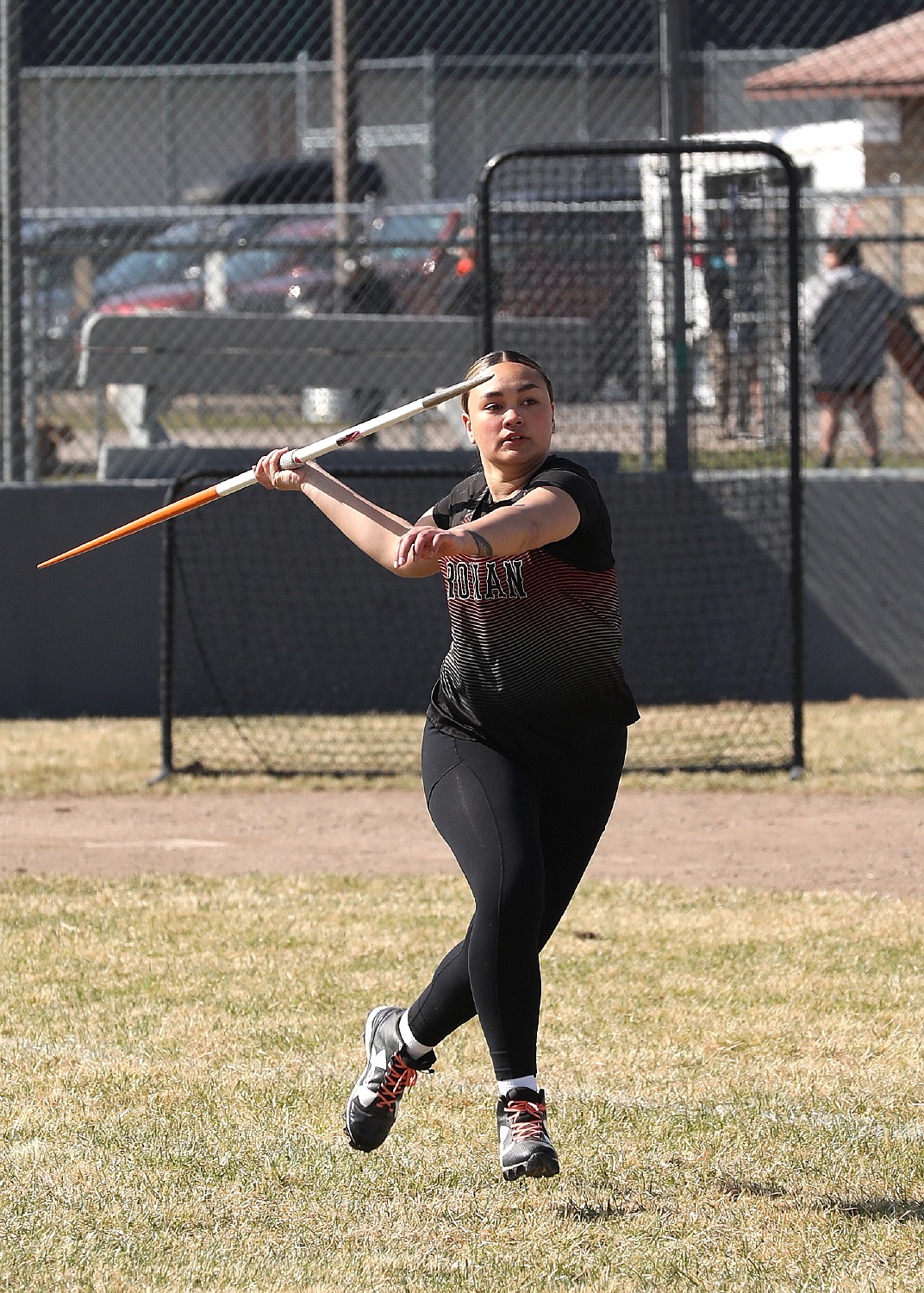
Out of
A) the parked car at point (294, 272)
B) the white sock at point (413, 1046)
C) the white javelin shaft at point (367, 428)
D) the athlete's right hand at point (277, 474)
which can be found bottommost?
the white sock at point (413, 1046)

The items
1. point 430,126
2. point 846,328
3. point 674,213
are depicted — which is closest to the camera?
point 674,213

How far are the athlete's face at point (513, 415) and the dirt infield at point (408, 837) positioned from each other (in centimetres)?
335

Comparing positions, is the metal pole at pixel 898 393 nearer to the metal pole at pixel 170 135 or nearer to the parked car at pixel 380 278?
the parked car at pixel 380 278

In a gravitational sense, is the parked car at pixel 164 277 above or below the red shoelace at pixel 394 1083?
above

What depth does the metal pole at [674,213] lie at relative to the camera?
33.1 ft

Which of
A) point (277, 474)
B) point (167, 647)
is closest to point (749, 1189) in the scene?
point (277, 474)

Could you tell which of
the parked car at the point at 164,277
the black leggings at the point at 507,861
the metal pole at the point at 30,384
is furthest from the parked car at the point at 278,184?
the black leggings at the point at 507,861

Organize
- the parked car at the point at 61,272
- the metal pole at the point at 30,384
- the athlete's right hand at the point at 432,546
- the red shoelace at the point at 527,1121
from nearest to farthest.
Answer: the athlete's right hand at the point at 432,546 < the red shoelace at the point at 527,1121 < the metal pole at the point at 30,384 < the parked car at the point at 61,272

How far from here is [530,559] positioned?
13.4 feet

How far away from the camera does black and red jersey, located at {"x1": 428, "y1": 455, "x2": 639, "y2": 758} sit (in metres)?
4.08

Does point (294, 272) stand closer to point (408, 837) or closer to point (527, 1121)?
point (408, 837)

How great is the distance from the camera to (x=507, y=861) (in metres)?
3.95

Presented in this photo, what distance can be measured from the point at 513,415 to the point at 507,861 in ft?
3.05

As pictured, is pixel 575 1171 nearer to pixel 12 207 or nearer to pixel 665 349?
pixel 665 349
